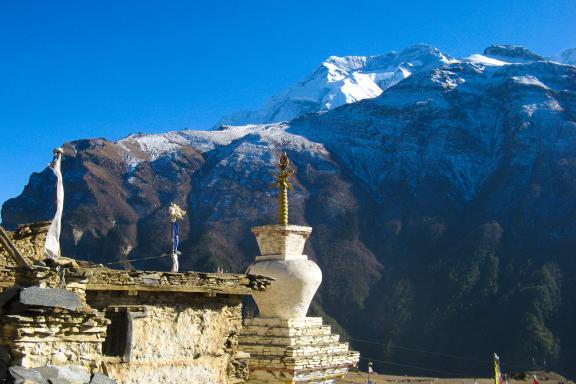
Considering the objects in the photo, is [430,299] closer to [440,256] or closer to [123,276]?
[440,256]

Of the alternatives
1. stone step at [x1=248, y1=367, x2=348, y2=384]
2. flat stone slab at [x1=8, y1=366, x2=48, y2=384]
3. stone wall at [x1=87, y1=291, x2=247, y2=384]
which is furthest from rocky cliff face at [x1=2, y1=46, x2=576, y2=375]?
flat stone slab at [x1=8, y1=366, x2=48, y2=384]

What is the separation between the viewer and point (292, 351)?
20.5 metres

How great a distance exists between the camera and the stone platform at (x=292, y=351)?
2044cm

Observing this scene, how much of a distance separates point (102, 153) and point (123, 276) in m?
106

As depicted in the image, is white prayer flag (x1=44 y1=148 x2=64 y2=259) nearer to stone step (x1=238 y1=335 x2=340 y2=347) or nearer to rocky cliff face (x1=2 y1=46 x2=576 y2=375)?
stone step (x1=238 y1=335 x2=340 y2=347)

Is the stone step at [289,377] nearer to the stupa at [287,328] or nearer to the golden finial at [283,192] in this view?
the stupa at [287,328]

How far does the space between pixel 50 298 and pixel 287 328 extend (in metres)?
10.8

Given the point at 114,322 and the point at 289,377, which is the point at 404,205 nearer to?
the point at 289,377

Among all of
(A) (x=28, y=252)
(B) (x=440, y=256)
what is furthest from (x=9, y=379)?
(B) (x=440, y=256)

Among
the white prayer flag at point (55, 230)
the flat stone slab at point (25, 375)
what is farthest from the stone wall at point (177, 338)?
the flat stone slab at point (25, 375)

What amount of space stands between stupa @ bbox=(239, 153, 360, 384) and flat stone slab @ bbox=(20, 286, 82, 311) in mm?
9347

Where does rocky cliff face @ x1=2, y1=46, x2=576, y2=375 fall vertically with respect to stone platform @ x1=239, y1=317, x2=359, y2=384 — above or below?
above

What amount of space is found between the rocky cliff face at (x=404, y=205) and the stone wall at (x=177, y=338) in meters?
75.9

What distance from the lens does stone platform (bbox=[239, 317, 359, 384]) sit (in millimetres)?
20438
